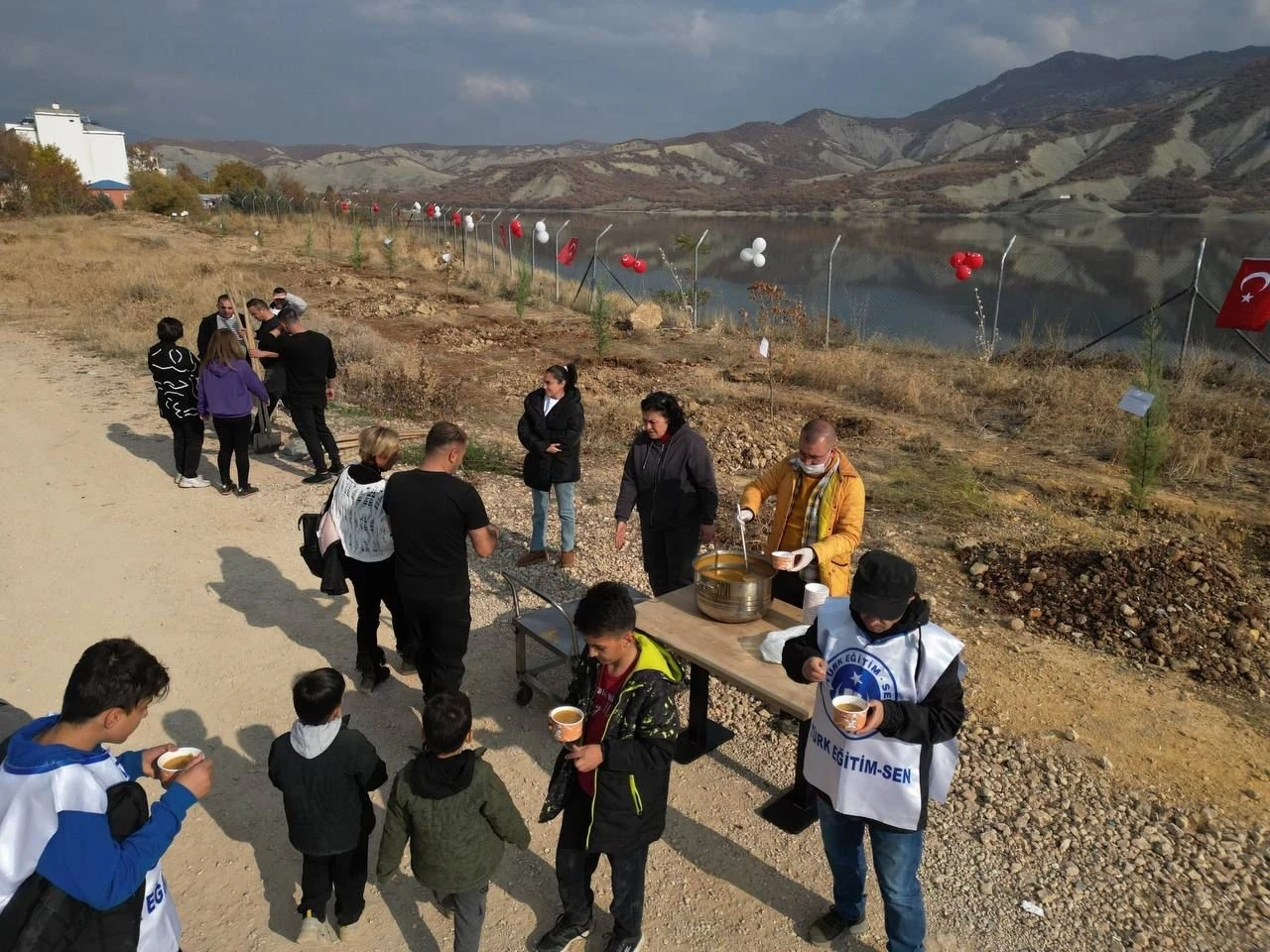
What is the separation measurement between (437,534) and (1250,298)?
453 inches

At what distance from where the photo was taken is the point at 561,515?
645 centimetres

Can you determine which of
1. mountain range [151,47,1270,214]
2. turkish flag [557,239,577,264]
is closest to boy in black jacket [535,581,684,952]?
turkish flag [557,239,577,264]

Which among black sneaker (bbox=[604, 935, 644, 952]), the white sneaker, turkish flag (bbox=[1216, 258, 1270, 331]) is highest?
turkish flag (bbox=[1216, 258, 1270, 331])

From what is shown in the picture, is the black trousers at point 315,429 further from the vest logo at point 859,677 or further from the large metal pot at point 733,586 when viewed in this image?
the vest logo at point 859,677

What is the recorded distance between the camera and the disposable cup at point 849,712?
231cm

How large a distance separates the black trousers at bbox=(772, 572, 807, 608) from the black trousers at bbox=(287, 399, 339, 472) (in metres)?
5.31

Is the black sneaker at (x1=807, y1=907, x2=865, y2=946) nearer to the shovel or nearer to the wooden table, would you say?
the wooden table

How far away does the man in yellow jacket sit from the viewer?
3.93 meters

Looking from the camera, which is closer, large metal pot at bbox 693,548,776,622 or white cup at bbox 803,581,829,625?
white cup at bbox 803,581,829,625

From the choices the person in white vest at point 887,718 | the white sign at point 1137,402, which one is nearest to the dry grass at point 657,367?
the white sign at point 1137,402

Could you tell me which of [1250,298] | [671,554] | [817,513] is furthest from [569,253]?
[817,513]

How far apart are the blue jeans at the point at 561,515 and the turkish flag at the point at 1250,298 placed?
9.56m

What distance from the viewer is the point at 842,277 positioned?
29.8 metres

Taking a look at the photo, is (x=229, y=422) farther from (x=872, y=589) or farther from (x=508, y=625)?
(x=872, y=589)
